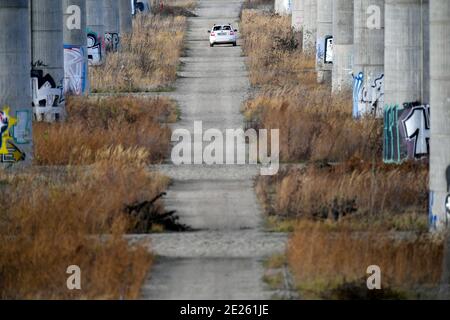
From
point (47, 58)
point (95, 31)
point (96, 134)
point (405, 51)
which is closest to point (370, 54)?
point (405, 51)

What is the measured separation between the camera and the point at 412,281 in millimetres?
18859

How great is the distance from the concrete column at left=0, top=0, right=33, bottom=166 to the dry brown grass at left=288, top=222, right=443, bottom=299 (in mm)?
12734

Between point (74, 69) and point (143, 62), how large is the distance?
11.5 m

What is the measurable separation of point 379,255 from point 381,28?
71.7 feet

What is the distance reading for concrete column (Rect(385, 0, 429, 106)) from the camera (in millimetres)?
32188

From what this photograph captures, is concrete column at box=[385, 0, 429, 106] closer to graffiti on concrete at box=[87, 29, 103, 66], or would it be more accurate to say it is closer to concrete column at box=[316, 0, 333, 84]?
concrete column at box=[316, 0, 333, 84]

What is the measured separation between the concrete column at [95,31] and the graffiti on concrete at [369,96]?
70.9 ft

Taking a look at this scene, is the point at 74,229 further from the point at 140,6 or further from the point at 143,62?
the point at 140,6

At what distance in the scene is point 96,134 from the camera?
3528 cm

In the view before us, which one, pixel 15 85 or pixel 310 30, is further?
pixel 310 30

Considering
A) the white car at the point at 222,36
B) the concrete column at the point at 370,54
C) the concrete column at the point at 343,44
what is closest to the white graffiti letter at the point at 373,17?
the concrete column at the point at 370,54

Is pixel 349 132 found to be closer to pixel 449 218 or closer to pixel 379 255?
pixel 449 218

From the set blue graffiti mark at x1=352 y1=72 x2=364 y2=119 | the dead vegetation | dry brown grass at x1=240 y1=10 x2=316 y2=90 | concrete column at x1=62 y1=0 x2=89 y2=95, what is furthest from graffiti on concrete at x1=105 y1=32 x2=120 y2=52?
blue graffiti mark at x1=352 y1=72 x2=364 y2=119
